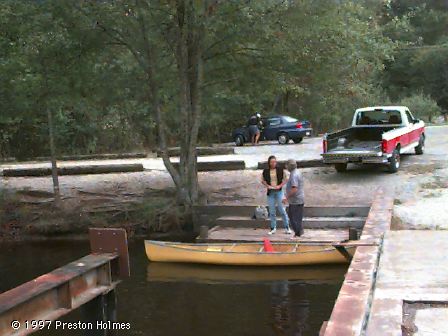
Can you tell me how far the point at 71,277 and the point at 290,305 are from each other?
474 centimetres

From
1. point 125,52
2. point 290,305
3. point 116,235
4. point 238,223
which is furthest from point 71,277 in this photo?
point 125,52

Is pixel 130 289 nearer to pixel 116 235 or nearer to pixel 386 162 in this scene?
pixel 116 235

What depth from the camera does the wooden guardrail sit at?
588cm

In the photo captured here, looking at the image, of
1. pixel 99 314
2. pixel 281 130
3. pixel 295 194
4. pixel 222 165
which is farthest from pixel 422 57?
pixel 99 314

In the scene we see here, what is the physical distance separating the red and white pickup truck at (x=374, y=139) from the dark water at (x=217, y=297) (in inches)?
234

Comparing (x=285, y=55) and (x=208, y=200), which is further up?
(x=285, y=55)

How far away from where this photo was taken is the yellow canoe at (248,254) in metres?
11.7

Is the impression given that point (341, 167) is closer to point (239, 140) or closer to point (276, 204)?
point (276, 204)

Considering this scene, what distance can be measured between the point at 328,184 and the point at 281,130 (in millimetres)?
13221

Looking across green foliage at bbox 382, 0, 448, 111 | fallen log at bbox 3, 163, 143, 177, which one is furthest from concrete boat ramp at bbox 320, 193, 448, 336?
green foliage at bbox 382, 0, 448, 111

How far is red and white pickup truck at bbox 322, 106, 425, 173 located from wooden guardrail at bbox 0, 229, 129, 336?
1087cm

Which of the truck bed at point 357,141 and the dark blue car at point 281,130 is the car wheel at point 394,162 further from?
the dark blue car at point 281,130

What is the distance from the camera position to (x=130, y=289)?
1152cm

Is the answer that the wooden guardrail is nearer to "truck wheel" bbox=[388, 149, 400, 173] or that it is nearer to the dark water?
the dark water
